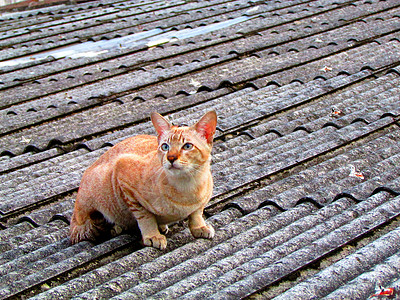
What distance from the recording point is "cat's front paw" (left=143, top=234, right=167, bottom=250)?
3.55 metres

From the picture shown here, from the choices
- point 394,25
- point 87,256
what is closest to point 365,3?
point 394,25

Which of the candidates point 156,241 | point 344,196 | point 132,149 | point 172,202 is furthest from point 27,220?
point 344,196

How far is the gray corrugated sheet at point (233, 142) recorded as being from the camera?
10.4ft

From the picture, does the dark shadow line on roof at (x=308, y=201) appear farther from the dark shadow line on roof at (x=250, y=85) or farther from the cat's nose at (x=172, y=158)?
the dark shadow line on roof at (x=250, y=85)

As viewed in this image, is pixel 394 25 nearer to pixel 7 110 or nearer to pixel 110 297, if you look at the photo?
pixel 7 110

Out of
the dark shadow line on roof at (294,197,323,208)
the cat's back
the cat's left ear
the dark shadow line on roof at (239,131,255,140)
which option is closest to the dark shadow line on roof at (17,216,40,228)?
the cat's back

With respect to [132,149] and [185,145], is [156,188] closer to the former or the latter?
[185,145]

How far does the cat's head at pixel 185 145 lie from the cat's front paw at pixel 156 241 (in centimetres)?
41

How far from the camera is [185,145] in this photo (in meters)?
3.51

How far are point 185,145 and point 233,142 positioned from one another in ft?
5.09

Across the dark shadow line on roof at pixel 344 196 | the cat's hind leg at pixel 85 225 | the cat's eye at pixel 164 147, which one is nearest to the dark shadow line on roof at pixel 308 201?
the dark shadow line on roof at pixel 344 196

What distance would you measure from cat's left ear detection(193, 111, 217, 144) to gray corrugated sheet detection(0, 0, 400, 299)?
0.60 m

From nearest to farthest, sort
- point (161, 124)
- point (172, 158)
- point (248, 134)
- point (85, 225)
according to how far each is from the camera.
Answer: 1. point (172, 158)
2. point (161, 124)
3. point (85, 225)
4. point (248, 134)

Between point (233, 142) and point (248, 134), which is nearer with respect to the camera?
point (233, 142)
